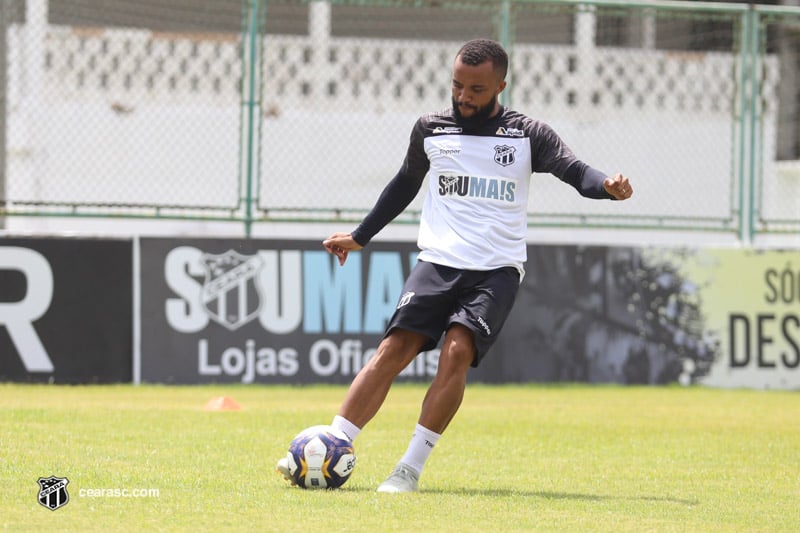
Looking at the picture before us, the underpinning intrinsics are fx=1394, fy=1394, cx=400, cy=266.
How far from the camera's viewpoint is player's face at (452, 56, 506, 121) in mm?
6355

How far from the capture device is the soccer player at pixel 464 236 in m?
6.34

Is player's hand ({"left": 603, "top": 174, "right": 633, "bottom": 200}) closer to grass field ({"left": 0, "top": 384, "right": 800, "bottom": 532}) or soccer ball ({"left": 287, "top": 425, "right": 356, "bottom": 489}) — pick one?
grass field ({"left": 0, "top": 384, "right": 800, "bottom": 532})

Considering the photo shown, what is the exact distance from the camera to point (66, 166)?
13.5m

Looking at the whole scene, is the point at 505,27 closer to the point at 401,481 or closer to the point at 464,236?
the point at 464,236

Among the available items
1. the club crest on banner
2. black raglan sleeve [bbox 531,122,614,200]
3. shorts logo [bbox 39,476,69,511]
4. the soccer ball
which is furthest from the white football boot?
the club crest on banner

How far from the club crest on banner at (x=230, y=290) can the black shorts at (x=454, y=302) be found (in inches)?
221

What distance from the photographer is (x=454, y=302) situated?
21.4 feet

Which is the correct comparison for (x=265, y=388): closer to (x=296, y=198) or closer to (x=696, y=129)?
(x=296, y=198)

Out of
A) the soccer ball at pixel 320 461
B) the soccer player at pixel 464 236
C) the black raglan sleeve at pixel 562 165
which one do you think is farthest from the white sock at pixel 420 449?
the black raglan sleeve at pixel 562 165

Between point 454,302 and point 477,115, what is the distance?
0.89 meters

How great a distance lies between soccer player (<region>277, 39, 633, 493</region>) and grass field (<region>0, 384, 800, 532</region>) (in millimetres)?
458

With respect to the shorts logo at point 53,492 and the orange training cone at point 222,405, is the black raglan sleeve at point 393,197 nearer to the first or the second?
the shorts logo at point 53,492

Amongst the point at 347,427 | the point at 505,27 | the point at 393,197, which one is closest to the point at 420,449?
the point at 347,427

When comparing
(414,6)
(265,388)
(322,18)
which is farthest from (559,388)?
(322,18)
